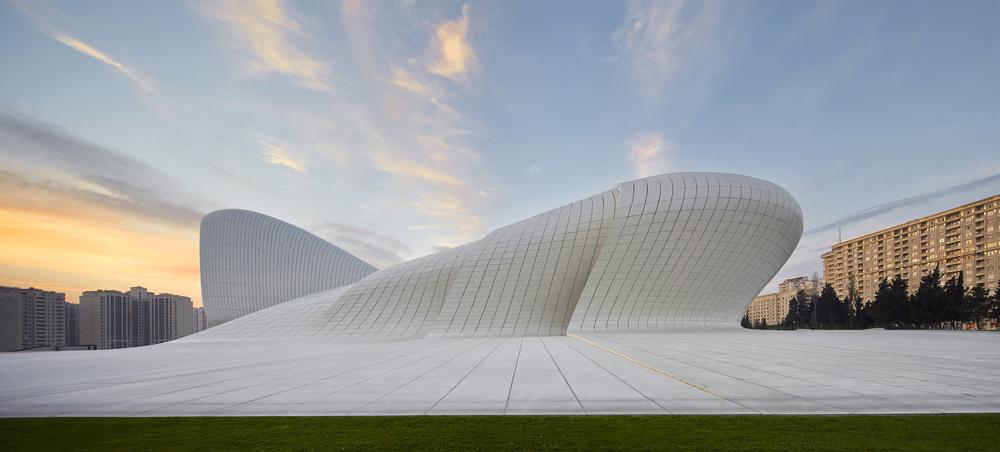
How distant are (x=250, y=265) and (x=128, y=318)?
305ft

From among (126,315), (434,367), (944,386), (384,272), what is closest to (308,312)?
(384,272)

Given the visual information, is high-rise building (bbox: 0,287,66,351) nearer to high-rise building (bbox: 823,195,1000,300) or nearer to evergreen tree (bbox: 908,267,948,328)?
evergreen tree (bbox: 908,267,948,328)

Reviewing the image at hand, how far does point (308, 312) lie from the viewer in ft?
128

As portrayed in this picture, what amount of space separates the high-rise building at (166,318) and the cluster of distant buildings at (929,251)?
156583 millimetres

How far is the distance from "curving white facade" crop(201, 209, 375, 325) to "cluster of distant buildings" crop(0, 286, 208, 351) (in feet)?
198

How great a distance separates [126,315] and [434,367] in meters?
132

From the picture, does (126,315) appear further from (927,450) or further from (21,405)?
(927,450)

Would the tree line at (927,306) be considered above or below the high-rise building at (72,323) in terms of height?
above

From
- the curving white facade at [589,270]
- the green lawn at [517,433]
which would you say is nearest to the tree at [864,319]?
the curving white facade at [589,270]

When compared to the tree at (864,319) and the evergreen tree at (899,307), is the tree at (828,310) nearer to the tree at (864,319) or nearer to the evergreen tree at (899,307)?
the tree at (864,319)

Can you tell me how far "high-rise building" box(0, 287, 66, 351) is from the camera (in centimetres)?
6838

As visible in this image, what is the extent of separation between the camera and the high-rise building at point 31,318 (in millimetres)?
68375

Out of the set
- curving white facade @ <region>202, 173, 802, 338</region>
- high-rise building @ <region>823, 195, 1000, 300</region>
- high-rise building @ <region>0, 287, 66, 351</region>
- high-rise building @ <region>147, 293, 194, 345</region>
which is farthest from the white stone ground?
high-rise building @ <region>147, 293, 194, 345</region>

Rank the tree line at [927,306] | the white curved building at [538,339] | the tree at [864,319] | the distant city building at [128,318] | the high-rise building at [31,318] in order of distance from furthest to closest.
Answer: the distant city building at [128,318], the tree at [864,319], the high-rise building at [31,318], the tree line at [927,306], the white curved building at [538,339]
